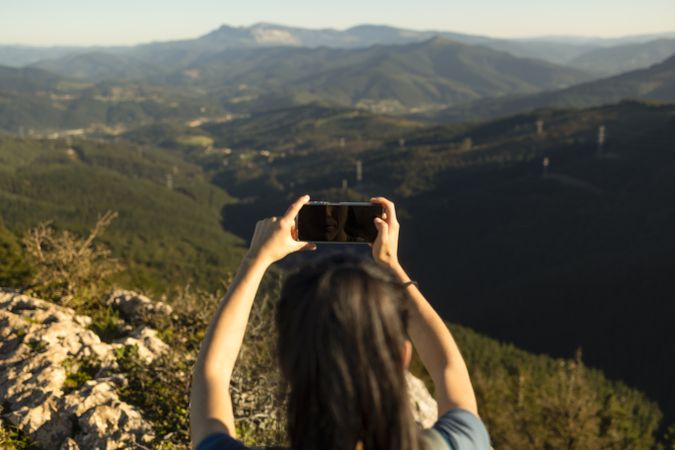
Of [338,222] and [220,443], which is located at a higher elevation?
[338,222]

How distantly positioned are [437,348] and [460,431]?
0.64 meters

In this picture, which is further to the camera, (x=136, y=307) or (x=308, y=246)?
(x=136, y=307)

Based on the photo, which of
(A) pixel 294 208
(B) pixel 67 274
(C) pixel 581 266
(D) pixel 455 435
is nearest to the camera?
(D) pixel 455 435

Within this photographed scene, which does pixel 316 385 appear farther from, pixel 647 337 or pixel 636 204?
pixel 636 204

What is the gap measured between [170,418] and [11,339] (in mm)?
3573

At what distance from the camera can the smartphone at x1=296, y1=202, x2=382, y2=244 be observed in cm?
443

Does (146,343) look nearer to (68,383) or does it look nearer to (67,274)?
(68,383)

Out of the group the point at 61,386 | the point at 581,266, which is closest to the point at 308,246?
the point at 61,386

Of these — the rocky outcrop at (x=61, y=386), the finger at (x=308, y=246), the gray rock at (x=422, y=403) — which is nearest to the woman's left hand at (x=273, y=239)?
the finger at (x=308, y=246)

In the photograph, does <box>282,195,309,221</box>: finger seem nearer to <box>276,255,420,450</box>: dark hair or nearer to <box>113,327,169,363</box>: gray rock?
<box>276,255,420,450</box>: dark hair

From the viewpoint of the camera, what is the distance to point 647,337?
4459 inches

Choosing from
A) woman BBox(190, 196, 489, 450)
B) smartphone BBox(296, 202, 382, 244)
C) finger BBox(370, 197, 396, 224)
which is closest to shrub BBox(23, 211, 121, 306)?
smartphone BBox(296, 202, 382, 244)

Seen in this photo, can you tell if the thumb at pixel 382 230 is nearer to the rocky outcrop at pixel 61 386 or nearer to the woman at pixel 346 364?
the woman at pixel 346 364

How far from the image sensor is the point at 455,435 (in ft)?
10.6
